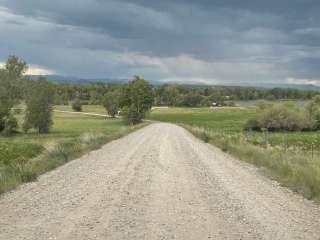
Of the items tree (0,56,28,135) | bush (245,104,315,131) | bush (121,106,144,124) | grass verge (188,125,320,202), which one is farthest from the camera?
bush (121,106,144,124)

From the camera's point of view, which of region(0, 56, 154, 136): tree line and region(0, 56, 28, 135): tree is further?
region(0, 56, 28, 135): tree

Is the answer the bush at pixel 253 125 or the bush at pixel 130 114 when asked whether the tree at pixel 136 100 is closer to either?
the bush at pixel 130 114

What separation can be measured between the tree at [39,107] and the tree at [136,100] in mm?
20859

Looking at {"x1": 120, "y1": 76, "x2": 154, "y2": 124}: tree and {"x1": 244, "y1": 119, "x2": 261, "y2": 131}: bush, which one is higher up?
{"x1": 120, "y1": 76, "x2": 154, "y2": 124}: tree

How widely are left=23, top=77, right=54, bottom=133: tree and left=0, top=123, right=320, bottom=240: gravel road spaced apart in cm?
6528

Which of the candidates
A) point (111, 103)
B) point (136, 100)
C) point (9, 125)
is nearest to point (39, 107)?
point (9, 125)

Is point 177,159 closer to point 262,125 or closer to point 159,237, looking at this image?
point 159,237

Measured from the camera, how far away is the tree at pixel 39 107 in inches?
3123

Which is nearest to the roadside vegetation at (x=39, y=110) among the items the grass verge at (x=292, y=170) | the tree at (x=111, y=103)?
the grass verge at (x=292, y=170)

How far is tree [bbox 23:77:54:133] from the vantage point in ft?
260

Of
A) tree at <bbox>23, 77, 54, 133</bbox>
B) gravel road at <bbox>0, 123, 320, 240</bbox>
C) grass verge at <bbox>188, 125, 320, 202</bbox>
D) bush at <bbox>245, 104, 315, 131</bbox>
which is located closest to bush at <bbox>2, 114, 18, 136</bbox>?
tree at <bbox>23, 77, 54, 133</bbox>

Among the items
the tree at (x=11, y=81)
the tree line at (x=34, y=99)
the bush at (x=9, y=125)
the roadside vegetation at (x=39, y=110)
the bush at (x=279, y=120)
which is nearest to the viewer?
the roadside vegetation at (x=39, y=110)

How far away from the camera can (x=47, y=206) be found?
976cm

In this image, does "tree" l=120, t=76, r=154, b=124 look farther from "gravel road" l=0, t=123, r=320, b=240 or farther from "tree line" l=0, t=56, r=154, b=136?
"gravel road" l=0, t=123, r=320, b=240
